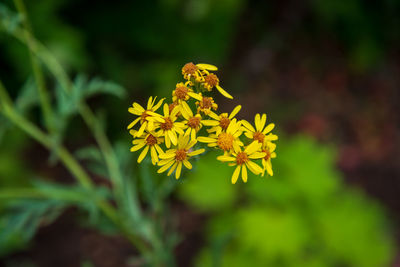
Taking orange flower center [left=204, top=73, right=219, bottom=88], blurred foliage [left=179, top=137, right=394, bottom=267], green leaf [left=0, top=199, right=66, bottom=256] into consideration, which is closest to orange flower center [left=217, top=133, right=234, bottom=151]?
orange flower center [left=204, top=73, right=219, bottom=88]

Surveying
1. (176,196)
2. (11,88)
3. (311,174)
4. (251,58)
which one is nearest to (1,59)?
(11,88)

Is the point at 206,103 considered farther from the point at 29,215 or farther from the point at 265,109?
the point at 265,109

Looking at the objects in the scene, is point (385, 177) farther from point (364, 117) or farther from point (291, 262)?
point (291, 262)

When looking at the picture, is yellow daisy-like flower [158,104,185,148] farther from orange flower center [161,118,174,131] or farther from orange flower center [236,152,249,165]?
orange flower center [236,152,249,165]

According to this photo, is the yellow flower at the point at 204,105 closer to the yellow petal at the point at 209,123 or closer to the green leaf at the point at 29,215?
the yellow petal at the point at 209,123

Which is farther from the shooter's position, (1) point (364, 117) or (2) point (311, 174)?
(1) point (364, 117)

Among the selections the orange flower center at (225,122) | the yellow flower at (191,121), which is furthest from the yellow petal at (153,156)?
the orange flower center at (225,122)
